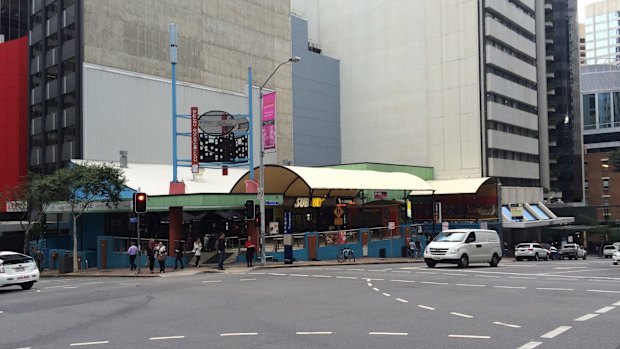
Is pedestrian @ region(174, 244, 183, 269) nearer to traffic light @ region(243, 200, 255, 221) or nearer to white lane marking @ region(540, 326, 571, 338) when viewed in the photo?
traffic light @ region(243, 200, 255, 221)

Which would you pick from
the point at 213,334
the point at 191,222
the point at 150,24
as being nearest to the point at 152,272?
the point at 191,222

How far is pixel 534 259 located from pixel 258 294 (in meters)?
38.9

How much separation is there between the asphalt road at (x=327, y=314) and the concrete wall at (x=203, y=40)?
101ft

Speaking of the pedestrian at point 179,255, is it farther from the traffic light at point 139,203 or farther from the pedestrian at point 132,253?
the traffic light at point 139,203

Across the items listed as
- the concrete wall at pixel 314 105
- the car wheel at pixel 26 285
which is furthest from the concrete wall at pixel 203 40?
the car wheel at pixel 26 285

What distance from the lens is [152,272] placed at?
30.8 m

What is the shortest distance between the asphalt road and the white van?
17.1 ft

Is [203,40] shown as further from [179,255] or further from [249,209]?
[179,255]

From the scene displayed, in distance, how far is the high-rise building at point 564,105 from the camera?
9044cm

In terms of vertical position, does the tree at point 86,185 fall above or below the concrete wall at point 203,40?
below

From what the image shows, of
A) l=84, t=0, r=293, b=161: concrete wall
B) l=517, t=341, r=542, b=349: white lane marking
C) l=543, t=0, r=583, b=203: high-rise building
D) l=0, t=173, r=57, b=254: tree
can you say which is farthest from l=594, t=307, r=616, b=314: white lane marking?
l=543, t=0, r=583, b=203: high-rise building

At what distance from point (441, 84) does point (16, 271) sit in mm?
52556

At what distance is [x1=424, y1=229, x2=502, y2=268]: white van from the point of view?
90.7 ft

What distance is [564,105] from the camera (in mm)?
92375
